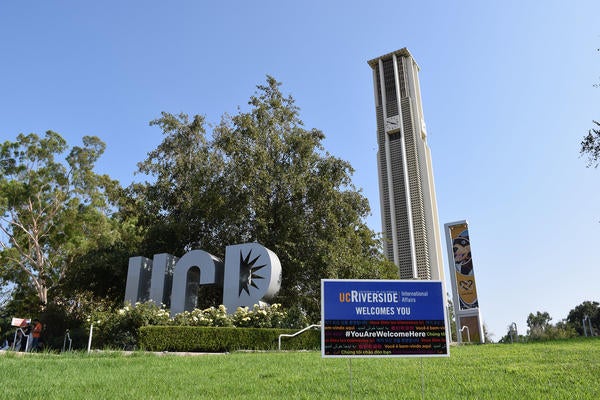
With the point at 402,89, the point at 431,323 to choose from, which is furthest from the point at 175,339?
the point at 402,89

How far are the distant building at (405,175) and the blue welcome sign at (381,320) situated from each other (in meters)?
72.3

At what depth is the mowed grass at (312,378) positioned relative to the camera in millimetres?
6332

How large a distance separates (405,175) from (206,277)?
227 feet

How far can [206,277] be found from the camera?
21078 mm

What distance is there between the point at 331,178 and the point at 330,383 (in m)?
19.1

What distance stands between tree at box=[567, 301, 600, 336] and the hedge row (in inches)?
1932

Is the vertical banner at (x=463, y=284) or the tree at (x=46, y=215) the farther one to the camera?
the tree at (x=46, y=215)

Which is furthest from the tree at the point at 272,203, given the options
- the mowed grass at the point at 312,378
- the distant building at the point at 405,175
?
the distant building at the point at 405,175

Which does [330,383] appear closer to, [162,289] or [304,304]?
[162,289]

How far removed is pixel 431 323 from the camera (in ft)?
20.0

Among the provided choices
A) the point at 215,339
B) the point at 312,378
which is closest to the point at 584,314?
the point at 215,339

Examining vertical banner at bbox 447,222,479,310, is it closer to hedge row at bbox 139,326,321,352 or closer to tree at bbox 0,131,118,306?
hedge row at bbox 139,326,321,352

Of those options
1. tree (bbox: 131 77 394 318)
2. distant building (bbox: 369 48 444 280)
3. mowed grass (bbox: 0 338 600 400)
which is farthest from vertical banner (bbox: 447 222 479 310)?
distant building (bbox: 369 48 444 280)

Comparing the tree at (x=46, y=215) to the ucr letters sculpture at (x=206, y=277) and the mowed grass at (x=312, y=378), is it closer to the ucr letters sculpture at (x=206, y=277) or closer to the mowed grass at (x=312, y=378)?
the ucr letters sculpture at (x=206, y=277)
